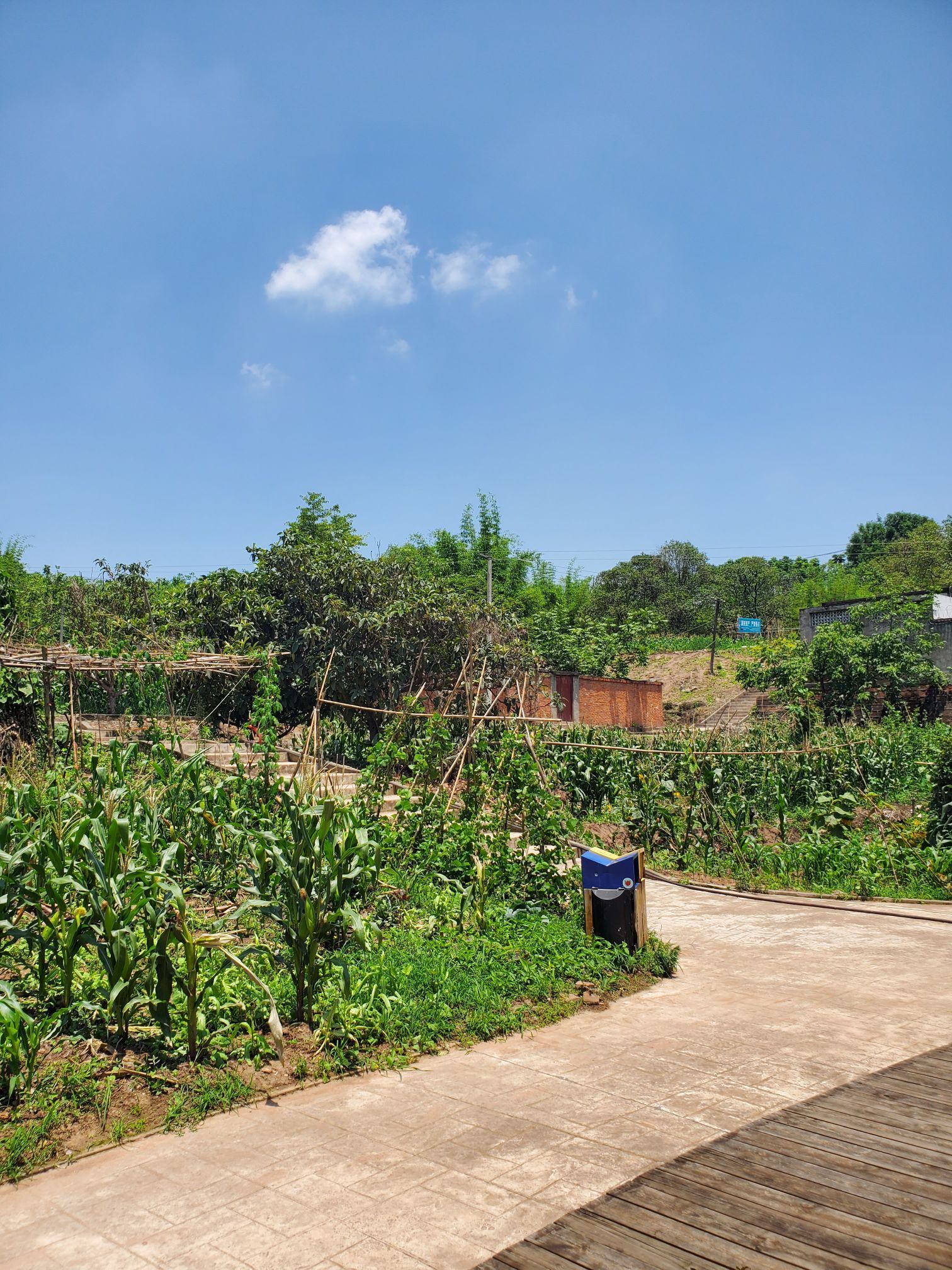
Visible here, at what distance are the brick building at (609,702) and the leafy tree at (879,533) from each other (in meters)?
45.7

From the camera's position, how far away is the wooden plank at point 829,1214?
2492mm

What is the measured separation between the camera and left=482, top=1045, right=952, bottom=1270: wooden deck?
2.52 m

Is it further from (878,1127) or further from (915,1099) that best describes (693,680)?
(878,1127)

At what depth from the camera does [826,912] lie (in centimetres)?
813

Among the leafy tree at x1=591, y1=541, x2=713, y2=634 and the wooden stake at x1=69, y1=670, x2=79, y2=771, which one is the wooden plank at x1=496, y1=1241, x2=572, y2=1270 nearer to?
the wooden stake at x1=69, y1=670, x2=79, y2=771

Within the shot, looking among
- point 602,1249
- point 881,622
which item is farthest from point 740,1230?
point 881,622

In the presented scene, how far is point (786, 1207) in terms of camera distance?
278 centimetres

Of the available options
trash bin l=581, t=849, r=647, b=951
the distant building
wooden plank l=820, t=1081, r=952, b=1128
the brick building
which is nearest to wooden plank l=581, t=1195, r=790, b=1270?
wooden plank l=820, t=1081, r=952, b=1128

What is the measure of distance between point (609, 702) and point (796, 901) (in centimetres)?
2038

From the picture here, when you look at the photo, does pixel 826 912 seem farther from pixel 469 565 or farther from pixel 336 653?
pixel 469 565

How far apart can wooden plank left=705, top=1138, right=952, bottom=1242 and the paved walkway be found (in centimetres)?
25

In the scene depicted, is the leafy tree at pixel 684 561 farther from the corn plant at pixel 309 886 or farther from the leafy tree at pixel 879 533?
the corn plant at pixel 309 886

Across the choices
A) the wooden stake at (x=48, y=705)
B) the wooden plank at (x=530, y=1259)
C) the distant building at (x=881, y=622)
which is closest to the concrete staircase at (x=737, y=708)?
the distant building at (x=881, y=622)

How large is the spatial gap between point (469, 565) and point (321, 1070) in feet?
126
